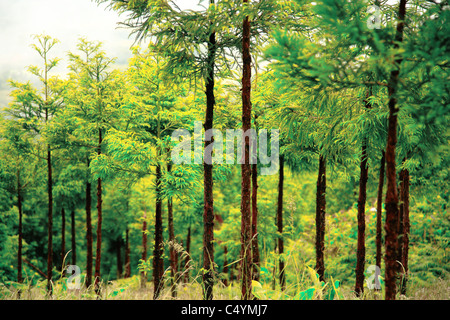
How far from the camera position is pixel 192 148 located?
36.2ft

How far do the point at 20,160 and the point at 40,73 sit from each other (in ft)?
17.5

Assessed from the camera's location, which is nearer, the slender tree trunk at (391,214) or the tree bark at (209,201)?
the slender tree trunk at (391,214)

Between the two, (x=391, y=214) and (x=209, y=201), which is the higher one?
(x=391, y=214)

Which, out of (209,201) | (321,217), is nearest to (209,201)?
(209,201)

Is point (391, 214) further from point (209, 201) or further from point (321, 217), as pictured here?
point (321, 217)

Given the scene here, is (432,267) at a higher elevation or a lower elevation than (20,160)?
lower

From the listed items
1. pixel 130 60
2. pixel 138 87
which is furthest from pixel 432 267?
pixel 130 60

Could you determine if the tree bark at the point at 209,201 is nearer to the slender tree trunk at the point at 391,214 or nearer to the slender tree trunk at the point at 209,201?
the slender tree trunk at the point at 209,201

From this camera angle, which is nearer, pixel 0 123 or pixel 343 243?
pixel 0 123

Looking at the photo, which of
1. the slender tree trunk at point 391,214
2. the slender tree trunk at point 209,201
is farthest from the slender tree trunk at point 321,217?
the slender tree trunk at point 391,214

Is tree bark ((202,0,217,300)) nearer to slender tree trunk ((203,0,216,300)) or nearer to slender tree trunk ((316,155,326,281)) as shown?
slender tree trunk ((203,0,216,300))

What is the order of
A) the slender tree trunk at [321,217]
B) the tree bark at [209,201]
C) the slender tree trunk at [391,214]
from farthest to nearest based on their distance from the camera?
the slender tree trunk at [321,217]
the tree bark at [209,201]
the slender tree trunk at [391,214]
